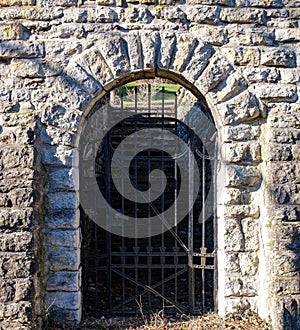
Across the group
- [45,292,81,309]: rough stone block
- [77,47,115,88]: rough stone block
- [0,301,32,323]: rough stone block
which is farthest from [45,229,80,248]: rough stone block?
[77,47,115,88]: rough stone block

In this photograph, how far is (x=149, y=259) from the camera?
4621mm

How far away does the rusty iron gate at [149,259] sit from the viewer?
457 cm

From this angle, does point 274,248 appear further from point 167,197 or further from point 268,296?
point 167,197

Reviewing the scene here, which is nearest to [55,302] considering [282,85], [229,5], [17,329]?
[17,329]

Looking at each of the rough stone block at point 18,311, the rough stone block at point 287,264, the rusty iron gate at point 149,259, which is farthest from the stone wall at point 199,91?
the rusty iron gate at point 149,259

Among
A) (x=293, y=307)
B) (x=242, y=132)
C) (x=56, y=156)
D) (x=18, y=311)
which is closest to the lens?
(x=18, y=311)

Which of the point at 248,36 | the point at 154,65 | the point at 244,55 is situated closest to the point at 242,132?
the point at 244,55

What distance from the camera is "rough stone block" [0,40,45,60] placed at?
4.05 m

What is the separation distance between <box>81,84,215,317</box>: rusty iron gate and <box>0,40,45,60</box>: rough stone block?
111cm

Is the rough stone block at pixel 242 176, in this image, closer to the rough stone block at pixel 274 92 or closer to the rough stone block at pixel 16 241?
the rough stone block at pixel 274 92

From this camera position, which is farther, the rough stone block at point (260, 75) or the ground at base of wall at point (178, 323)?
the rough stone block at point (260, 75)

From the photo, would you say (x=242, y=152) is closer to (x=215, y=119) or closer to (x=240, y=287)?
(x=215, y=119)

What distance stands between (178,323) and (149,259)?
0.73 m

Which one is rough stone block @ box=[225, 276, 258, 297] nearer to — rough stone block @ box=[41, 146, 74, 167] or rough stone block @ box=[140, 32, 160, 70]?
rough stone block @ box=[41, 146, 74, 167]
